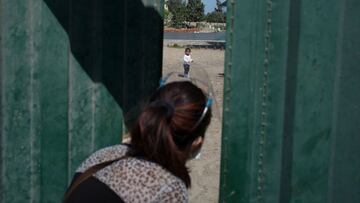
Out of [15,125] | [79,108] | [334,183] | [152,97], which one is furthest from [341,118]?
[15,125]

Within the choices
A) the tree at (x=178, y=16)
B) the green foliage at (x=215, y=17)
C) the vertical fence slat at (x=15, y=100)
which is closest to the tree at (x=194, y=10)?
the tree at (x=178, y=16)

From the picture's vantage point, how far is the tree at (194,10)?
77.7 metres

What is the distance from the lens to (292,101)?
8.93 ft

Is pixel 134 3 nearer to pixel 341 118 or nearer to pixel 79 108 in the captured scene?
pixel 79 108

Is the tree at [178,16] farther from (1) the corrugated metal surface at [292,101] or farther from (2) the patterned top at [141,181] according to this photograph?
(2) the patterned top at [141,181]

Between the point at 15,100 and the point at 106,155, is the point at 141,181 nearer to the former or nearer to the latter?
the point at 106,155

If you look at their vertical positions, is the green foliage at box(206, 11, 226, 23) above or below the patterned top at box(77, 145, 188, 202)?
above

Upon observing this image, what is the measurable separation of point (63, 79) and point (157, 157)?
78.4 inches

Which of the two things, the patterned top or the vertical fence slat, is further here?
the vertical fence slat

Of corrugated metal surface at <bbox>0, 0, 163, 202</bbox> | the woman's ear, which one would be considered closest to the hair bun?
the woman's ear

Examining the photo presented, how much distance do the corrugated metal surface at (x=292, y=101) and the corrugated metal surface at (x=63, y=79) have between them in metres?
0.99

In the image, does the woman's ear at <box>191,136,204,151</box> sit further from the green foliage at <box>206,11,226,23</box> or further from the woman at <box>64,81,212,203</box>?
the green foliage at <box>206,11,226,23</box>

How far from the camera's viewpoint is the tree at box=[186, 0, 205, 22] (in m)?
77.7

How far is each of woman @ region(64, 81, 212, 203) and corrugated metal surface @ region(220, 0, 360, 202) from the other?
1096 mm
